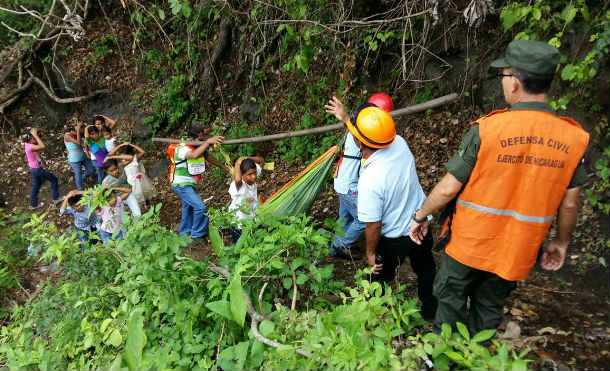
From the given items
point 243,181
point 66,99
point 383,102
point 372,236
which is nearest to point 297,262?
point 372,236

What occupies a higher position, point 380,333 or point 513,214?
point 513,214

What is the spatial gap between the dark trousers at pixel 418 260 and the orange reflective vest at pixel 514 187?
53 centimetres

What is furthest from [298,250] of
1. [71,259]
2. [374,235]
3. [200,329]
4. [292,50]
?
[292,50]

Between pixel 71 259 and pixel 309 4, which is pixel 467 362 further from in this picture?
pixel 309 4

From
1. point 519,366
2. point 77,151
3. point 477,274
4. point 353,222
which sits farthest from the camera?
point 77,151

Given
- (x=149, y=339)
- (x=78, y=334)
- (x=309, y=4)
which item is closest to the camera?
(x=149, y=339)

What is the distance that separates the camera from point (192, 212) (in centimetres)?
414

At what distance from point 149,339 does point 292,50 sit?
175 inches

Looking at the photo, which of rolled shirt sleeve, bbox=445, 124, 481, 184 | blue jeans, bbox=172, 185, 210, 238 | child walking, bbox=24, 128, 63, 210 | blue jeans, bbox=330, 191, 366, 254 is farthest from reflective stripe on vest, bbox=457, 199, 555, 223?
child walking, bbox=24, 128, 63, 210

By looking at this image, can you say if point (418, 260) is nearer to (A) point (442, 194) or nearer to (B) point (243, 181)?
(A) point (442, 194)

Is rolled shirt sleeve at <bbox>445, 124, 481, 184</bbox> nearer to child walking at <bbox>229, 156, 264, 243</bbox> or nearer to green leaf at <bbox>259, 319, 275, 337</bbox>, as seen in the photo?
green leaf at <bbox>259, 319, 275, 337</bbox>

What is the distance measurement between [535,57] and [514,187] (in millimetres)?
519

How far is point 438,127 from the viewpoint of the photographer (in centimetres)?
412

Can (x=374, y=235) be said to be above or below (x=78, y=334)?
above
